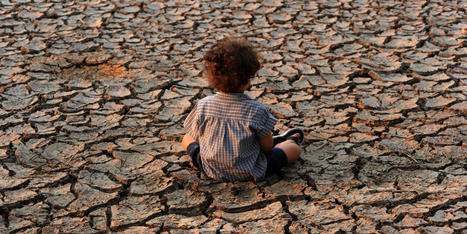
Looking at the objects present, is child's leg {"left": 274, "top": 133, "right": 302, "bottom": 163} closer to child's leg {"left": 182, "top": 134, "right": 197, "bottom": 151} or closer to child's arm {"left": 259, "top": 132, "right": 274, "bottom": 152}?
child's arm {"left": 259, "top": 132, "right": 274, "bottom": 152}

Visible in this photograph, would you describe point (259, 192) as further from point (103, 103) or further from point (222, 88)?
point (103, 103)

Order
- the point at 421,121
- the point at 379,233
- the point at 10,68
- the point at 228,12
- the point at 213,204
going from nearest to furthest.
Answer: the point at 379,233
the point at 213,204
the point at 421,121
the point at 10,68
the point at 228,12

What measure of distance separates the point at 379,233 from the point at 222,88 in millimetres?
989

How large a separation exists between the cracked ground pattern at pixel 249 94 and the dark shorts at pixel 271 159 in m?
0.06

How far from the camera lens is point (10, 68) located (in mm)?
4734

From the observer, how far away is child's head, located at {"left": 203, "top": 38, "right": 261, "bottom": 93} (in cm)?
301

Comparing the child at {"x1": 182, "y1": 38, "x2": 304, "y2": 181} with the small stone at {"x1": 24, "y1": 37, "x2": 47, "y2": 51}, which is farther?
the small stone at {"x1": 24, "y1": 37, "x2": 47, "y2": 51}

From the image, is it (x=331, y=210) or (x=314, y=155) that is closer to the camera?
(x=331, y=210)

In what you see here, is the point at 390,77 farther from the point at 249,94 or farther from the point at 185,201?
the point at 185,201

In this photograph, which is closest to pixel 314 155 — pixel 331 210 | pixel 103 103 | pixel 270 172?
pixel 270 172

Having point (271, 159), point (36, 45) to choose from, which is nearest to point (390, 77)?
point (271, 159)

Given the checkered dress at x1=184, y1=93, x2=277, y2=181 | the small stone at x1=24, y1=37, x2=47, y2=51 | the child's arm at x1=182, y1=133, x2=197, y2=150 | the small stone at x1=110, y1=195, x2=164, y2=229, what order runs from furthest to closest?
the small stone at x1=24, y1=37, x2=47, y2=51, the child's arm at x1=182, y1=133, x2=197, y2=150, the checkered dress at x1=184, y1=93, x2=277, y2=181, the small stone at x1=110, y1=195, x2=164, y2=229

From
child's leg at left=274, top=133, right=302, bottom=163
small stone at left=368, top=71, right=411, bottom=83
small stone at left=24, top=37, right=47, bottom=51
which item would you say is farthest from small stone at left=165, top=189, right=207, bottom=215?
small stone at left=24, top=37, right=47, bottom=51

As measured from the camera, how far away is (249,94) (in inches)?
170
